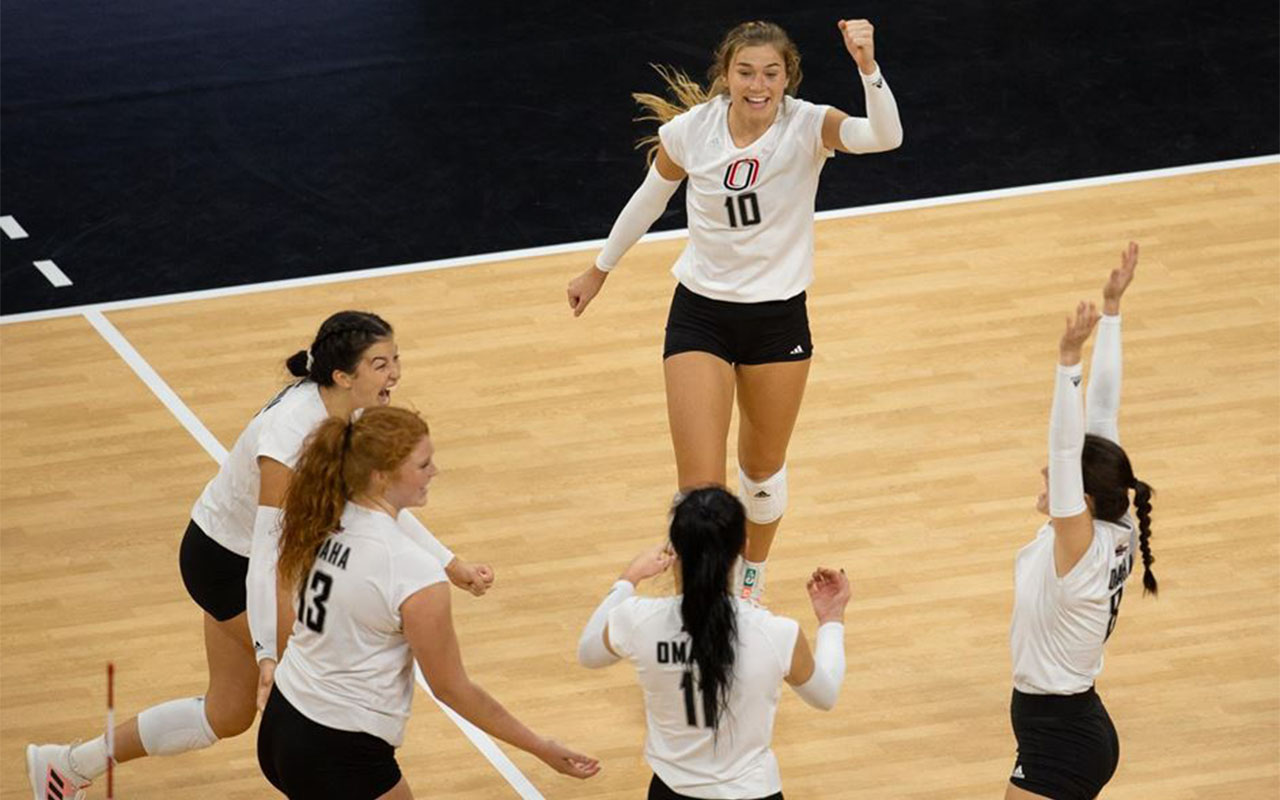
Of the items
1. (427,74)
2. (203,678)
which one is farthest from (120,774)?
(427,74)

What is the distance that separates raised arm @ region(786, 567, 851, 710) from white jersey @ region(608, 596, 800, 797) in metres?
0.05

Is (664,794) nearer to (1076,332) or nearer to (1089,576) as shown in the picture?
(1089,576)

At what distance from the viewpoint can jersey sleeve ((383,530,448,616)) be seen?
16.0ft

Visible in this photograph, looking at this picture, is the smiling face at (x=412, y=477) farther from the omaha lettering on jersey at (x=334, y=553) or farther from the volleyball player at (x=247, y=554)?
the volleyball player at (x=247, y=554)

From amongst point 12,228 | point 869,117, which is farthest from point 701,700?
point 12,228

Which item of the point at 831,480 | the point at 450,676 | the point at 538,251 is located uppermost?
the point at 450,676

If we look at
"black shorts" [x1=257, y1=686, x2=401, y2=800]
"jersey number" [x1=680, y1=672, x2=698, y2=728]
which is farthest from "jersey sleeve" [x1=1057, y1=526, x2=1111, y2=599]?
"black shorts" [x1=257, y1=686, x2=401, y2=800]

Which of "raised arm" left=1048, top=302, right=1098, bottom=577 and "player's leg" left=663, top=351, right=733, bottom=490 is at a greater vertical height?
"raised arm" left=1048, top=302, right=1098, bottom=577

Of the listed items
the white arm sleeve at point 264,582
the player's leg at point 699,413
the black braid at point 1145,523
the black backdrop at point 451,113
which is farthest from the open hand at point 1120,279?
the black backdrop at point 451,113

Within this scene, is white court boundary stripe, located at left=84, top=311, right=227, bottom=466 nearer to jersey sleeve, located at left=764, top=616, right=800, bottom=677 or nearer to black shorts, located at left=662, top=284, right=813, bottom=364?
black shorts, located at left=662, top=284, right=813, bottom=364

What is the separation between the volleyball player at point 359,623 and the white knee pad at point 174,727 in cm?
112

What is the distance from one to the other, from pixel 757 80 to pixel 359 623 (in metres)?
2.41

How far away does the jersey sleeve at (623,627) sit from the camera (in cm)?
470

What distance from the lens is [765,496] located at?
701 centimetres
